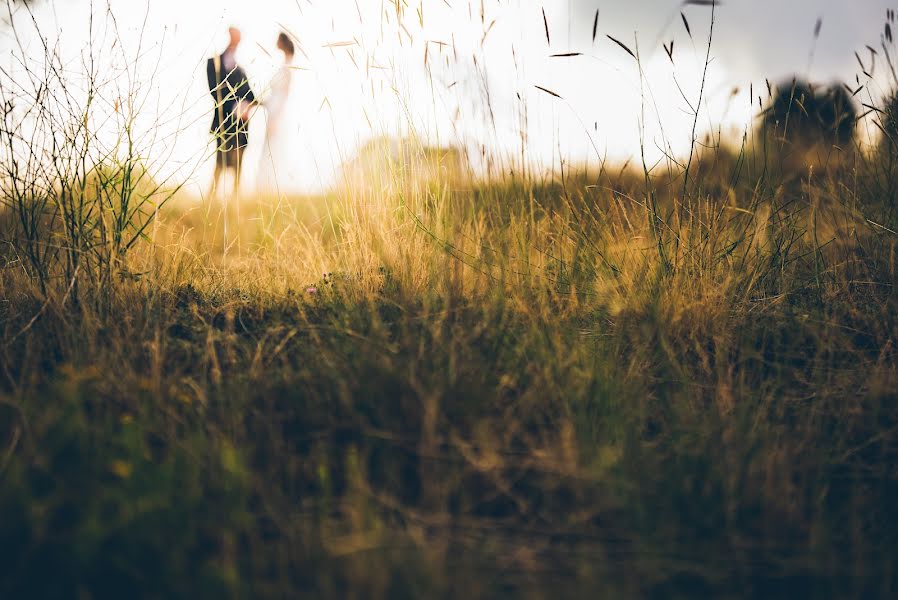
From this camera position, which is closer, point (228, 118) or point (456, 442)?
point (456, 442)

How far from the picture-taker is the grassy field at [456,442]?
85cm

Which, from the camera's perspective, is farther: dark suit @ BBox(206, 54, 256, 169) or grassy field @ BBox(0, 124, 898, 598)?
dark suit @ BBox(206, 54, 256, 169)

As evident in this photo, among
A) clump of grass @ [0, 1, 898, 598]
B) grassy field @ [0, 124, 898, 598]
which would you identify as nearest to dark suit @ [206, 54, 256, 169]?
clump of grass @ [0, 1, 898, 598]

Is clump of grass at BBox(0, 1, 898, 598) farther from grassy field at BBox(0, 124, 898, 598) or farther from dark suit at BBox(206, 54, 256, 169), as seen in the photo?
dark suit at BBox(206, 54, 256, 169)

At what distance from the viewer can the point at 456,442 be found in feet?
3.30

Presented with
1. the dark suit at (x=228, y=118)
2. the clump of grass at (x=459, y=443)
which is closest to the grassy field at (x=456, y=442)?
the clump of grass at (x=459, y=443)

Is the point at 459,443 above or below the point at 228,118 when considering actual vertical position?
below

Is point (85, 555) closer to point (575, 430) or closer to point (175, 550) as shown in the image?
point (175, 550)

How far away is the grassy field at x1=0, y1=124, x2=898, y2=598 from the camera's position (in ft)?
2.80

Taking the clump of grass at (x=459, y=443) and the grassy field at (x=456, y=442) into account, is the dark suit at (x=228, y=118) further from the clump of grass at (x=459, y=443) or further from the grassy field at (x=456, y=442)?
the grassy field at (x=456, y=442)

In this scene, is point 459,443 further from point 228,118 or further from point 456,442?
point 228,118

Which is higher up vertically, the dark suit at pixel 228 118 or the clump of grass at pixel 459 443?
the dark suit at pixel 228 118

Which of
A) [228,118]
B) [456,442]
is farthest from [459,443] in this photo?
[228,118]

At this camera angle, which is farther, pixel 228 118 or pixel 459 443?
pixel 228 118
